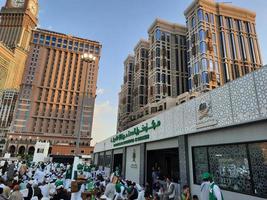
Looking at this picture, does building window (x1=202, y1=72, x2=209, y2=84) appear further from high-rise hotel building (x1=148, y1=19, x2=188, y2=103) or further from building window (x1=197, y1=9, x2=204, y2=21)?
building window (x1=197, y1=9, x2=204, y2=21)

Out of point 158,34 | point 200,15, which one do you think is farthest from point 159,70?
point 200,15

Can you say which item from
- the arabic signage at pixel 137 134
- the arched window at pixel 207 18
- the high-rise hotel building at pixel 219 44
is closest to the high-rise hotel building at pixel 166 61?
the high-rise hotel building at pixel 219 44

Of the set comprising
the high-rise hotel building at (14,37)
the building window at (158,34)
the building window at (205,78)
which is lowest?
the building window at (205,78)

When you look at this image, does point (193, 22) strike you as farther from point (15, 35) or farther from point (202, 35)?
point (15, 35)

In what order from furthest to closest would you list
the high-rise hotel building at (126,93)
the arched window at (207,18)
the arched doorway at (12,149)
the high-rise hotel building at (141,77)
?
the arched doorway at (12,149) → the high-rise hotel building at (126,93) → the high-rise hotel building at (141,77) → the arched window at (207,18)

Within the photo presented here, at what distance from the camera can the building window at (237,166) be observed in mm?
6825

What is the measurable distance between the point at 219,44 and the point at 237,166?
46721mm

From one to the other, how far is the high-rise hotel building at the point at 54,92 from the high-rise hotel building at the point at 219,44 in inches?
2343

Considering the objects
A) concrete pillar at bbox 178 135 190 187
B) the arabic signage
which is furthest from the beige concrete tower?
concrete pillar at bbox 178 135 190 187

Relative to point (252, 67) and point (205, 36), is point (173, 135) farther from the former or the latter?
point (252, 67)

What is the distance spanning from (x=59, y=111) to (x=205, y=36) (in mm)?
79873

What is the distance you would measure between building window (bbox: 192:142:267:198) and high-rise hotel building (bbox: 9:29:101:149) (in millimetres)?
88925

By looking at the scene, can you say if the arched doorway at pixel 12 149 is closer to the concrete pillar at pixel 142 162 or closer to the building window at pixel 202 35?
the building window at pixel 202 35

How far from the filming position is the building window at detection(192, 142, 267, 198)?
682 cm
